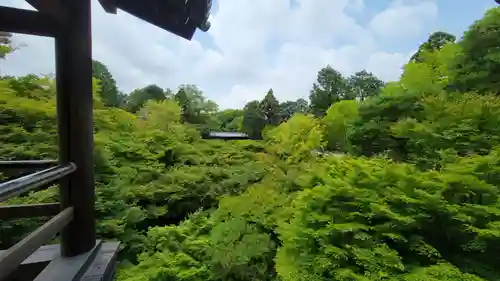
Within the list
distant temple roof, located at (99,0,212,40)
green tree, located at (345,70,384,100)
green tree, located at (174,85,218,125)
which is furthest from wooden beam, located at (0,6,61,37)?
green tree, located at (345,70,384,100)

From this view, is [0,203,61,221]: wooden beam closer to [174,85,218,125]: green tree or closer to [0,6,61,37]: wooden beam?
[0,6,61,37]: wooden beam

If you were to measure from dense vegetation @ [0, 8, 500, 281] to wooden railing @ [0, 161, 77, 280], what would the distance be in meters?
2.73

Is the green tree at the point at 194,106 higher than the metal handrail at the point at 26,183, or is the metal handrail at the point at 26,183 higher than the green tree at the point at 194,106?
the green tree at the point at 194,106

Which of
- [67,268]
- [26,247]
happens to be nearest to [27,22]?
[26,247]

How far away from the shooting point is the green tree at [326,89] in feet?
62.4

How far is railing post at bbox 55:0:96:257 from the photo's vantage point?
1.14 metres

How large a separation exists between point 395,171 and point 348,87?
59.0 ft

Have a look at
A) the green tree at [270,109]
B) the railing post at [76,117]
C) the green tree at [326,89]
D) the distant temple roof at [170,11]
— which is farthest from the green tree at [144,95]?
the railing post at [76,117]

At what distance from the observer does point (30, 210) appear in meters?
1.18

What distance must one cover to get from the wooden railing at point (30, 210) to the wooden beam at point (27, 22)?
483 mm

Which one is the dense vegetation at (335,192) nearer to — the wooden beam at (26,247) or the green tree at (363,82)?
the wooden beam at (26,247)

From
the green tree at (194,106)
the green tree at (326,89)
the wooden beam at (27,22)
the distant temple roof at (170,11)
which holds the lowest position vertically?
the wooden beam at (27,22)

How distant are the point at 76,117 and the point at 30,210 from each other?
40 cm

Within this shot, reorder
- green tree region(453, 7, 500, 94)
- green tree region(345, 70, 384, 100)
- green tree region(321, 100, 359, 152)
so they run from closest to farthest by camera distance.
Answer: green tree region(453, 7, 500, 94)
green tree region(321, 100, 359, 152)
green tree region(345, 70, 384, 100)
